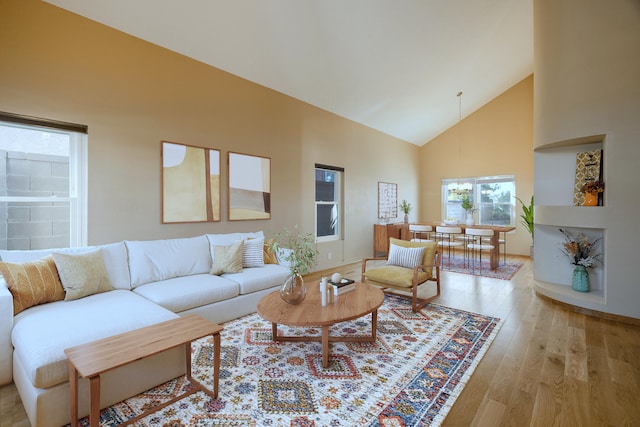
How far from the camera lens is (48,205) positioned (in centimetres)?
289

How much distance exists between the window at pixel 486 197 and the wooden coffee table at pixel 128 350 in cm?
731

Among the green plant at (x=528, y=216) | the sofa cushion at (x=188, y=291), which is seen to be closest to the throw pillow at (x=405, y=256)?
the sofa cushion at (x=188, y=291)

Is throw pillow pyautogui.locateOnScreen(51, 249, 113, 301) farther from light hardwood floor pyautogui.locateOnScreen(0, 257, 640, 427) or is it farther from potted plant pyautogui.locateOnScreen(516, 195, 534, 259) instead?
potted plant pyautogui.locateOnScreen(516, 195, 534, 259)

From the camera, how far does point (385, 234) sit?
678 centimetres

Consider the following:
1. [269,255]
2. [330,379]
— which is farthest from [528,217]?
[330,379]

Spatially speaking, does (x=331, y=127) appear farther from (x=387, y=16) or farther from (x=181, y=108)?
(x=181, y=108)

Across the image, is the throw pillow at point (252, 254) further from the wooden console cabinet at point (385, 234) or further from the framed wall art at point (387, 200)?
the framed wall art at point (387, 200)

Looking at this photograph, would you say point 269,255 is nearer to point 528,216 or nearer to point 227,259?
point 227,259

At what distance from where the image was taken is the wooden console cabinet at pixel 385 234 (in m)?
6.76

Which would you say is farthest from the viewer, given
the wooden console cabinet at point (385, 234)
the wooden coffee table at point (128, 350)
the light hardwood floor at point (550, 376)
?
the wooden console cabinet at point (385, 234)

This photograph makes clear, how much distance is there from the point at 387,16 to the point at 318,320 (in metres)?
3.94

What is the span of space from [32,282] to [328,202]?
14.6 feet

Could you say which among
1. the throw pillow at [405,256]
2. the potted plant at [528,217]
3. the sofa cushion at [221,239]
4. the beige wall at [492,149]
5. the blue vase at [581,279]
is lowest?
the blue vase at [581,279]

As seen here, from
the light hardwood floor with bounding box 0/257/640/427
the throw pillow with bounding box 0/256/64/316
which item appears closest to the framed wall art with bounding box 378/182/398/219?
the light hardwood floor with bounding box 0/257/640/427
